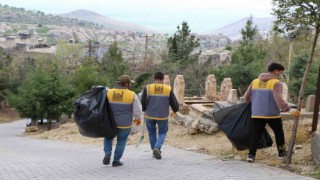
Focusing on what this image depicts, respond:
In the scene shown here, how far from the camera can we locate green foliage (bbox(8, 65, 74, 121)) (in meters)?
30.9

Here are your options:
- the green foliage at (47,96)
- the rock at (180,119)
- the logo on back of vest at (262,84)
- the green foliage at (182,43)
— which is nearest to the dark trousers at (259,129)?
the logo on back of vest at (262,84)

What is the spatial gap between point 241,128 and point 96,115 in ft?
8.98

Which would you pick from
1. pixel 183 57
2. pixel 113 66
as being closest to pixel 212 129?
pixel 113 66

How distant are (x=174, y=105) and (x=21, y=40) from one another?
107571 millimetres

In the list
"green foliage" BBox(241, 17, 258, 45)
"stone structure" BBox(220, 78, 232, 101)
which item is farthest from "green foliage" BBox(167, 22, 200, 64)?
"stone structure" BBox(220, 78, 232, 101)

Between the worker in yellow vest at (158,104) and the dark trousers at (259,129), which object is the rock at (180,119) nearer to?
the worker in yellow vest at (158,104)

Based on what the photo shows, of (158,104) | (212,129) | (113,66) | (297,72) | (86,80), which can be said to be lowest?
(212,129)

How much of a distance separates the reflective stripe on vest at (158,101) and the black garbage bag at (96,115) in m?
1.36

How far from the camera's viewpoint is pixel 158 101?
391 inches

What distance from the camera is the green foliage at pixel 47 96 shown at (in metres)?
30.9

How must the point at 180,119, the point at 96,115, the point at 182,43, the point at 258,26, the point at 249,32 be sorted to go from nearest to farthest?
the point at 96,115
the point at 180,119
the point at 182,43
the point at 249,32
the point at 258,26

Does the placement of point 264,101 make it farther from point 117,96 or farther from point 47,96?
point 47,96

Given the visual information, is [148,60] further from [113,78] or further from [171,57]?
[113,78]

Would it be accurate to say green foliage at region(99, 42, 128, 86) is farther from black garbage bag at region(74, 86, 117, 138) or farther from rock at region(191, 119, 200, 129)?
black garbage bag at region(74, 86, 117, 138)
